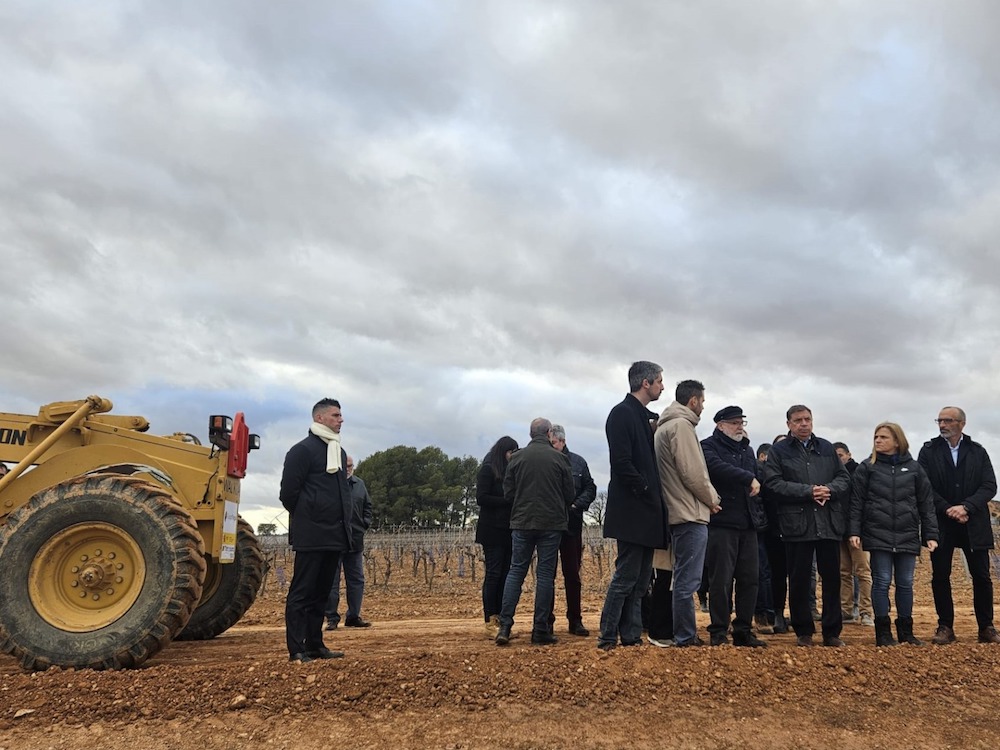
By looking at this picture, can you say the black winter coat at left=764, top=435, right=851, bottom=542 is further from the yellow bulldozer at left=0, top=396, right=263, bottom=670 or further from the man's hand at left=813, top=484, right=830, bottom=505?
the yellow bulldozer at left=0, top=396, right=263, bottom=670

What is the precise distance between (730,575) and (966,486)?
236 centimetres

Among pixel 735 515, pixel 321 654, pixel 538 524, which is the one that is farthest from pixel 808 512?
pixel 321 654

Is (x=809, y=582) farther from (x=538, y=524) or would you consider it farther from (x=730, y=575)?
(x=538, y=524)

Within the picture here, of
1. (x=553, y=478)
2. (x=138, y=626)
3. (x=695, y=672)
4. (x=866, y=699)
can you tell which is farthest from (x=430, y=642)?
(x=866, y=699)

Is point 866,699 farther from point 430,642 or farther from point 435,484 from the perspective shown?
point 435,484

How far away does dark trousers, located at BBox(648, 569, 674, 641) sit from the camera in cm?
638

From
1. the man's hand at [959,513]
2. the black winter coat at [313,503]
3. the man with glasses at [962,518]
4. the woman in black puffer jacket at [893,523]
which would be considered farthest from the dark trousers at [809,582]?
the black winter coat at [313,503]

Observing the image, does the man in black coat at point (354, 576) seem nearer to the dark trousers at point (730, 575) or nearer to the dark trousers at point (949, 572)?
the dark trousers at point (730, 575)

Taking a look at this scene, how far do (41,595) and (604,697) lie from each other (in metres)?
3.99

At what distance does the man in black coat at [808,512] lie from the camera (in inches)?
241

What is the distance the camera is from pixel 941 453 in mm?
6699

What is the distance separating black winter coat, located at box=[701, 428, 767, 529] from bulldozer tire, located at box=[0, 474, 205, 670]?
151 inches

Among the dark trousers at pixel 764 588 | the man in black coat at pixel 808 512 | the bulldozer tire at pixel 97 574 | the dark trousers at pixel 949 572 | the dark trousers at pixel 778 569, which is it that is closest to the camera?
the bulldozer tire at pixel 97 574

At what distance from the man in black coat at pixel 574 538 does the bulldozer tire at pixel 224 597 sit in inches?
114
